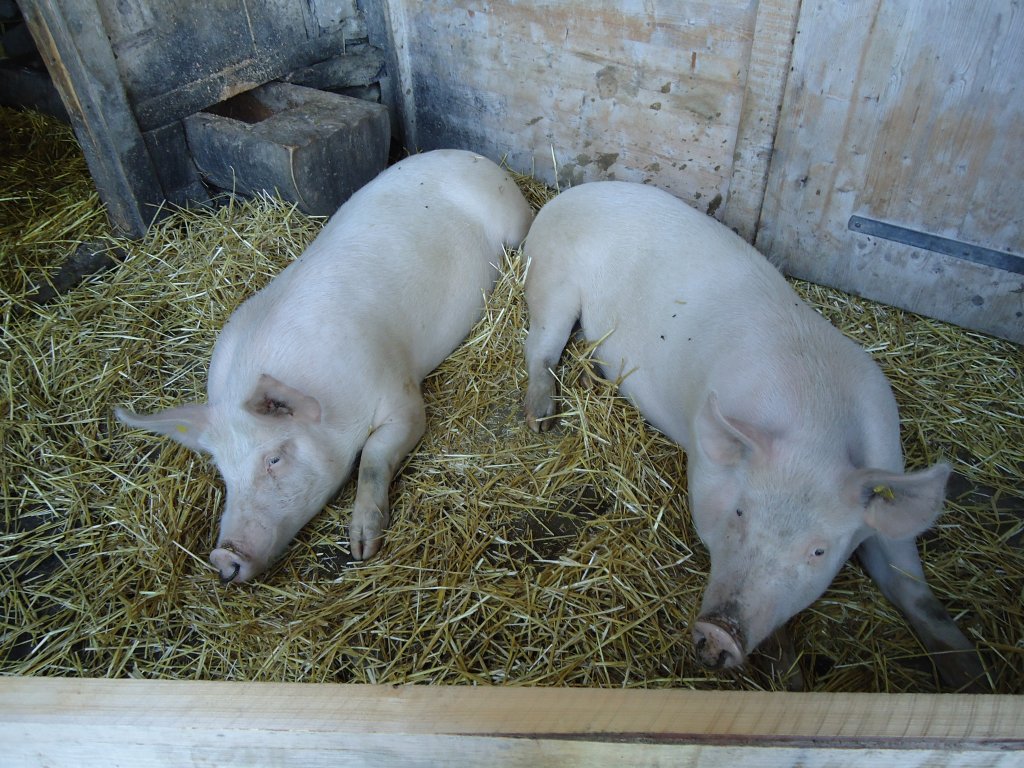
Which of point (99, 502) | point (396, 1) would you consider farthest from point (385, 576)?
point (396, 1)

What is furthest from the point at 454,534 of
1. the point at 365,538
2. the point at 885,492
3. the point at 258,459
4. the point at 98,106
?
the point at 98,106

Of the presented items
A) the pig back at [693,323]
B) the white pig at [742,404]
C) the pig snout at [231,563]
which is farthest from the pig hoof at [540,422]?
the pig snout at [231,563]

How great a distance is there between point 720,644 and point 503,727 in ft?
2.96

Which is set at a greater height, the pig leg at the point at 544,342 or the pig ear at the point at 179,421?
the pig ear at the point at 179,421

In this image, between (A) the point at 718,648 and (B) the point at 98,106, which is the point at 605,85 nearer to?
(B) the point at 98,106

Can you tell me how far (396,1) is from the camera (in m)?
4.25

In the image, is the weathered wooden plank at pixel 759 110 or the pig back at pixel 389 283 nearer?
the pig back at pixel 389 283

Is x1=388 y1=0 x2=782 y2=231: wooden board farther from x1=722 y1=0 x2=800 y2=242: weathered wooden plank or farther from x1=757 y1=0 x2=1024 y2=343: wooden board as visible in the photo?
x1=757 y1=0 x2=1024 y2=343: wooden board

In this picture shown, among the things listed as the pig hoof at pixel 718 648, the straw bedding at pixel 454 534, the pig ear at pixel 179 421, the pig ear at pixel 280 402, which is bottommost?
the straw bedding at pixel 454 534

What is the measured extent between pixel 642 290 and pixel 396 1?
7.63 feet

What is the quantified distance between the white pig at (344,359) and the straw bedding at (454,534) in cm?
16

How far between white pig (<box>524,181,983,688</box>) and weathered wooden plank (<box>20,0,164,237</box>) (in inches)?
78.5

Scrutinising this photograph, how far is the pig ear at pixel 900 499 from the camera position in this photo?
1.93 metres

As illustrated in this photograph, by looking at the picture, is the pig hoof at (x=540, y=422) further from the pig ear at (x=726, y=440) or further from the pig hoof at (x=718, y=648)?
the pig hoof at (x=718, y=648)
